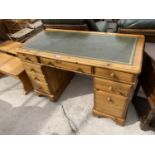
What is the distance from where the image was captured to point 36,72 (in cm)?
152

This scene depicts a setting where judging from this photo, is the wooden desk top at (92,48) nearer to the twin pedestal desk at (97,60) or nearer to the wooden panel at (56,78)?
the twin pedestal desk at (97,60)

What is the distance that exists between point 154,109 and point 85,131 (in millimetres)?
725

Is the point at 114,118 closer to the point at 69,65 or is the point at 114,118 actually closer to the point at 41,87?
the point at 69,65

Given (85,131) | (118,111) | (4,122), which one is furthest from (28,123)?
(118,111)

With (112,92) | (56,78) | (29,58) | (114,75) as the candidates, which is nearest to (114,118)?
(112,92)

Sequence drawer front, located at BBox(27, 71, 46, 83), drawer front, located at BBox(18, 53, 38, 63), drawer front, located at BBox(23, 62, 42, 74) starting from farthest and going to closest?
1. drawer front, located at BBox(27, 71, 46, 83)
2. drawer front, located at BBox(23, 62, 42, 74)
3. drawer front, located at BBox(18, 53, 38, 63)

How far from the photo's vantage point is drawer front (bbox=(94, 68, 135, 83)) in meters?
1.00

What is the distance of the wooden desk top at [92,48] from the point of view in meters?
1.03

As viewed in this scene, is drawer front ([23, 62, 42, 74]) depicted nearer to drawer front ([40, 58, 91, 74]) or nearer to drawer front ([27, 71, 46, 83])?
drawer front ([27, 71, 46, 83])

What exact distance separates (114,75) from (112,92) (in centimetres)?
21

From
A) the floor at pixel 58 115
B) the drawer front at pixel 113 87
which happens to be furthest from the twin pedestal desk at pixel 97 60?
the floor at pixel 58 115

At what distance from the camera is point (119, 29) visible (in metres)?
1.41

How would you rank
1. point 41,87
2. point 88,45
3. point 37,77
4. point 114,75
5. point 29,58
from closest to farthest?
point 114,75, point 88,45, point 29,58, point 37,77, point 41,87

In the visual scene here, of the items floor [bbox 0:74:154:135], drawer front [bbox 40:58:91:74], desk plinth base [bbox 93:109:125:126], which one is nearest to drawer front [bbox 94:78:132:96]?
drawer front [bbox 40:58:91:74]
